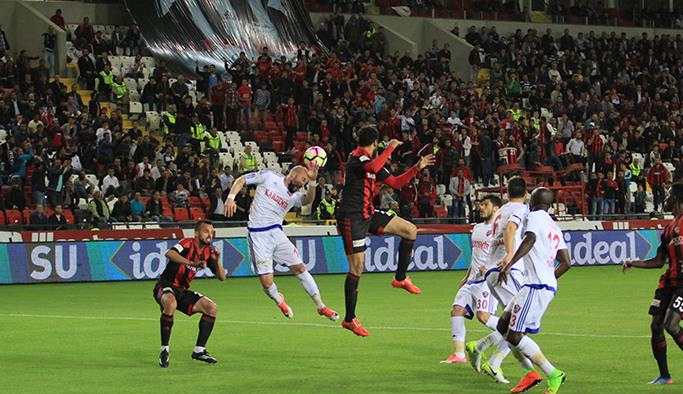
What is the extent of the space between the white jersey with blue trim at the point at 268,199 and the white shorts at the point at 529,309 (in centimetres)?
660

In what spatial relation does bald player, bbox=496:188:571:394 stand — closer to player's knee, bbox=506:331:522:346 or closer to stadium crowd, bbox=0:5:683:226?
player's knee, bbox=506:331:522:346

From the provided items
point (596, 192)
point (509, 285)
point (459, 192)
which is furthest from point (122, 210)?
point (509, 285)

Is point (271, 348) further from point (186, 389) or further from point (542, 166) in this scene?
point (542, 166)

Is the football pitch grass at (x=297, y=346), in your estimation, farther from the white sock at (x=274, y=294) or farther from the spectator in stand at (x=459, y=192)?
the spectator in stand at (x=459, y=192)

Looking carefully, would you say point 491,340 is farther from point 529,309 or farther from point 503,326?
point 529,309

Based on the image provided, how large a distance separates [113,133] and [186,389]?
22.9 m

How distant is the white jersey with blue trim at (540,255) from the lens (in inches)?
464

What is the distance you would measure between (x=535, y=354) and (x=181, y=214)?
22.4 meters

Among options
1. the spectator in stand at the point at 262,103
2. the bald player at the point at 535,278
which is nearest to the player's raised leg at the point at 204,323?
the bald player at the point at 535,278

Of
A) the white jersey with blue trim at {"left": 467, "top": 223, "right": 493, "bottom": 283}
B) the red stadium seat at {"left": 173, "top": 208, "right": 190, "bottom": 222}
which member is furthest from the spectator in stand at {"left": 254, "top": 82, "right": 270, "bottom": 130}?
the white jersey with blue trim at {"left": 467, "top": 223, "right": 493, "bottom": 283}

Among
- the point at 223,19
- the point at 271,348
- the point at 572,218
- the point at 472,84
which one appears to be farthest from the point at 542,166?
the point at 271,348

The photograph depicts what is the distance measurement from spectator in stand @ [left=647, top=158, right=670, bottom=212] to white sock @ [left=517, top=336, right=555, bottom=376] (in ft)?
104

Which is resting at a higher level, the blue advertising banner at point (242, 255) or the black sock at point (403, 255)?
the black sock at point (403, 255)

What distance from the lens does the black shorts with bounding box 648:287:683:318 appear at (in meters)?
12.4
